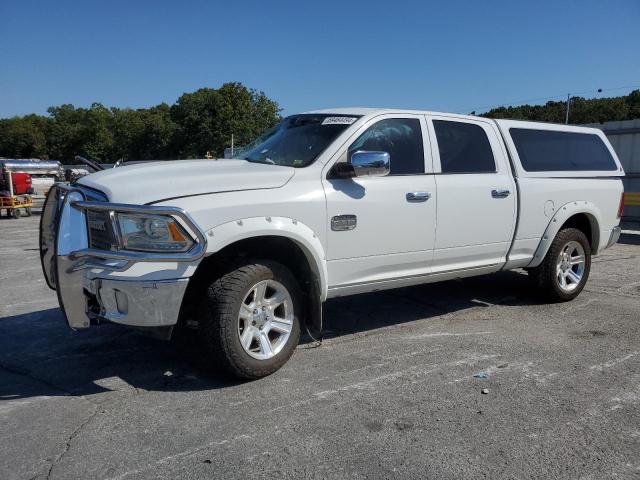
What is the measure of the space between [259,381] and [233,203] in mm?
1320

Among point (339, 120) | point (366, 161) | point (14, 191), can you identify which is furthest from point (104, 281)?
point (14, 191)

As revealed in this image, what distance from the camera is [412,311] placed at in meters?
5.89

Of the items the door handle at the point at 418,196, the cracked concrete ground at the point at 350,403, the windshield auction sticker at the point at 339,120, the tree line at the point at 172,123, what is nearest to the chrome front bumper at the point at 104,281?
the cracked concrete ground at the point at 350,403

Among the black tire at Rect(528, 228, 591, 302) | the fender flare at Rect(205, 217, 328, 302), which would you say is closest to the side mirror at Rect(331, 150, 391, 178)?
the fender flare at Rect(205, 217, 328, 302)

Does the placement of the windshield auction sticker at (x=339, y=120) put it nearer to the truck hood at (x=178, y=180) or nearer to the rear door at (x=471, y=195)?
the truck hood at (x=178, y=180)

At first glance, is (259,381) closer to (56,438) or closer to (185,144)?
(56,438)

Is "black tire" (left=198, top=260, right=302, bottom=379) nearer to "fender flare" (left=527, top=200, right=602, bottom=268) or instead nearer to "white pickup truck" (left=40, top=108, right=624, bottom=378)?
"white pickup truck" (left=40, top=108, right=624, bottom=378)

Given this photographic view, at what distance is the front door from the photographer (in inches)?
167

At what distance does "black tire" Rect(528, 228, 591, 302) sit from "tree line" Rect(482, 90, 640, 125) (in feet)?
195

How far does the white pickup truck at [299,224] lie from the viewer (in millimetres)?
3416

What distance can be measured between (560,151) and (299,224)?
149 inches

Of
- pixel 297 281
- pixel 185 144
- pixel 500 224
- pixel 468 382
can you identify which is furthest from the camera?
pixel 185 144

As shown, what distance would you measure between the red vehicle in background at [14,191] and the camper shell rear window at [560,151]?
1755 cm

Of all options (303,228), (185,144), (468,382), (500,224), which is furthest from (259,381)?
(185,144)
